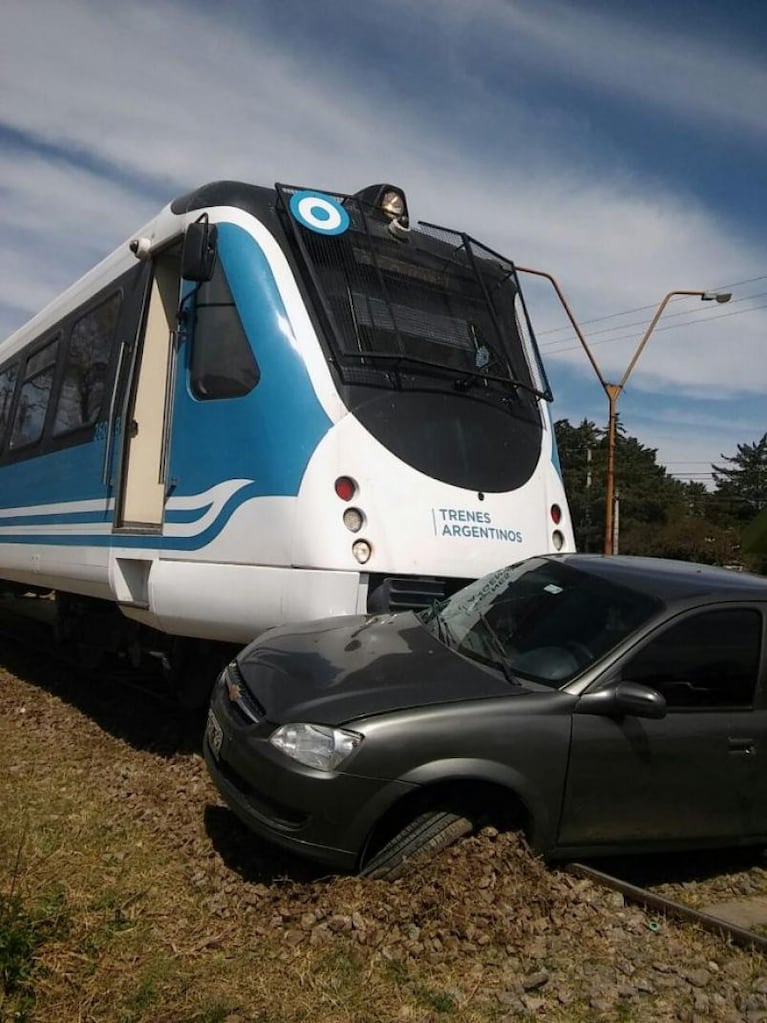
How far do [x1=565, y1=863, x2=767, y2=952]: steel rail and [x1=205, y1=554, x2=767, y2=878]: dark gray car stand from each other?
138 millimetres

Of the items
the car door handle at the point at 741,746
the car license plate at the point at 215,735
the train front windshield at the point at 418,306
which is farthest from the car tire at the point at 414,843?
the train front windshield at the point at 418,306

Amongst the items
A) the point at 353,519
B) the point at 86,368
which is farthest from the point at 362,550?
the point at 86,368

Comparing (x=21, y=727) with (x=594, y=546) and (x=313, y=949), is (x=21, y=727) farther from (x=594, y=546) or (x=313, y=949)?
(x=594, y=546)

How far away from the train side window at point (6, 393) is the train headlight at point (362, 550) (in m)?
5.68

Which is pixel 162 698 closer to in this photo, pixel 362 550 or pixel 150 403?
pixel 150 403

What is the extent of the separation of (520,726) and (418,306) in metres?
3.16

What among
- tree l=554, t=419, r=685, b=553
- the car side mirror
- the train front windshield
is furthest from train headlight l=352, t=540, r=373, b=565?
tree l=554, t=419, r=685, b=553

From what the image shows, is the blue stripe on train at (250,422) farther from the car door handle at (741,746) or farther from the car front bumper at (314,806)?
the car door handle at (741,746)

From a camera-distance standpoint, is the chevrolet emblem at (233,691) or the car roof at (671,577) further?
the car roof at (671,577)

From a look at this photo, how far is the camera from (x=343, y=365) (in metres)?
5.45

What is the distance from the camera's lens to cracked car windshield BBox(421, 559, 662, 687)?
4.28 metres

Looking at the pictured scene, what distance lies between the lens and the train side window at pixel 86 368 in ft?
22.8

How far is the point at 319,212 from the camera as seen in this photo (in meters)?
5.85

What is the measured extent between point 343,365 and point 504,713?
2.39 meters
